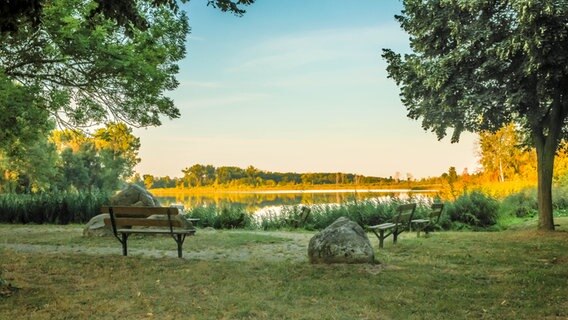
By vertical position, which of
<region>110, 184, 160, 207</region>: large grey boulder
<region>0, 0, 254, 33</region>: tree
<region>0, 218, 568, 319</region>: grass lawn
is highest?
<region>0, 0, 254, 33</region>: tree

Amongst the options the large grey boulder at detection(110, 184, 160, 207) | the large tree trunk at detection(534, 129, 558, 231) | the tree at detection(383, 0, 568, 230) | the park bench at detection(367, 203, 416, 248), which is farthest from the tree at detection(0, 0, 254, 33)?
the large tree trunk at detection(534, 129, 558, 231)

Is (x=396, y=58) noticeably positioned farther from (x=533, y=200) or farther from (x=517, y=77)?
(x=533, y=200)

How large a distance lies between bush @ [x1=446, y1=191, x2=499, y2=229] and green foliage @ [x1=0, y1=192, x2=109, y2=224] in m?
14.0

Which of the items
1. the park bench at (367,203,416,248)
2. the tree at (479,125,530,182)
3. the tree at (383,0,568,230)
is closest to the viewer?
the park bench at (367,203,416,248)

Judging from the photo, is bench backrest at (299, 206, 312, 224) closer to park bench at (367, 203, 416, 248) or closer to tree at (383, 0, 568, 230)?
tree at (383, 0, 568, 230)

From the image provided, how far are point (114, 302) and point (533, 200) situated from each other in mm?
20535

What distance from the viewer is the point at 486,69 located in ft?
41.4

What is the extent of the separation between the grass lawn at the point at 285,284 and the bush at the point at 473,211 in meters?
7.41

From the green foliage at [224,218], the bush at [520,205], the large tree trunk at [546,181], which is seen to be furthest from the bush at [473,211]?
the green foliage at [224,218]

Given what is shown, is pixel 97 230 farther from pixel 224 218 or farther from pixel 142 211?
pixel 224 218

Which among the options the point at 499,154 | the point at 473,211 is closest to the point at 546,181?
the point at 473,211

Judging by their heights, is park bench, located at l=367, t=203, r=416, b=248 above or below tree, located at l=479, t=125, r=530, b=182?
below

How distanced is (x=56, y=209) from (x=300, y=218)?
10285mm

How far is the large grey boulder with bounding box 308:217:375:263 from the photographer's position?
7801mm
